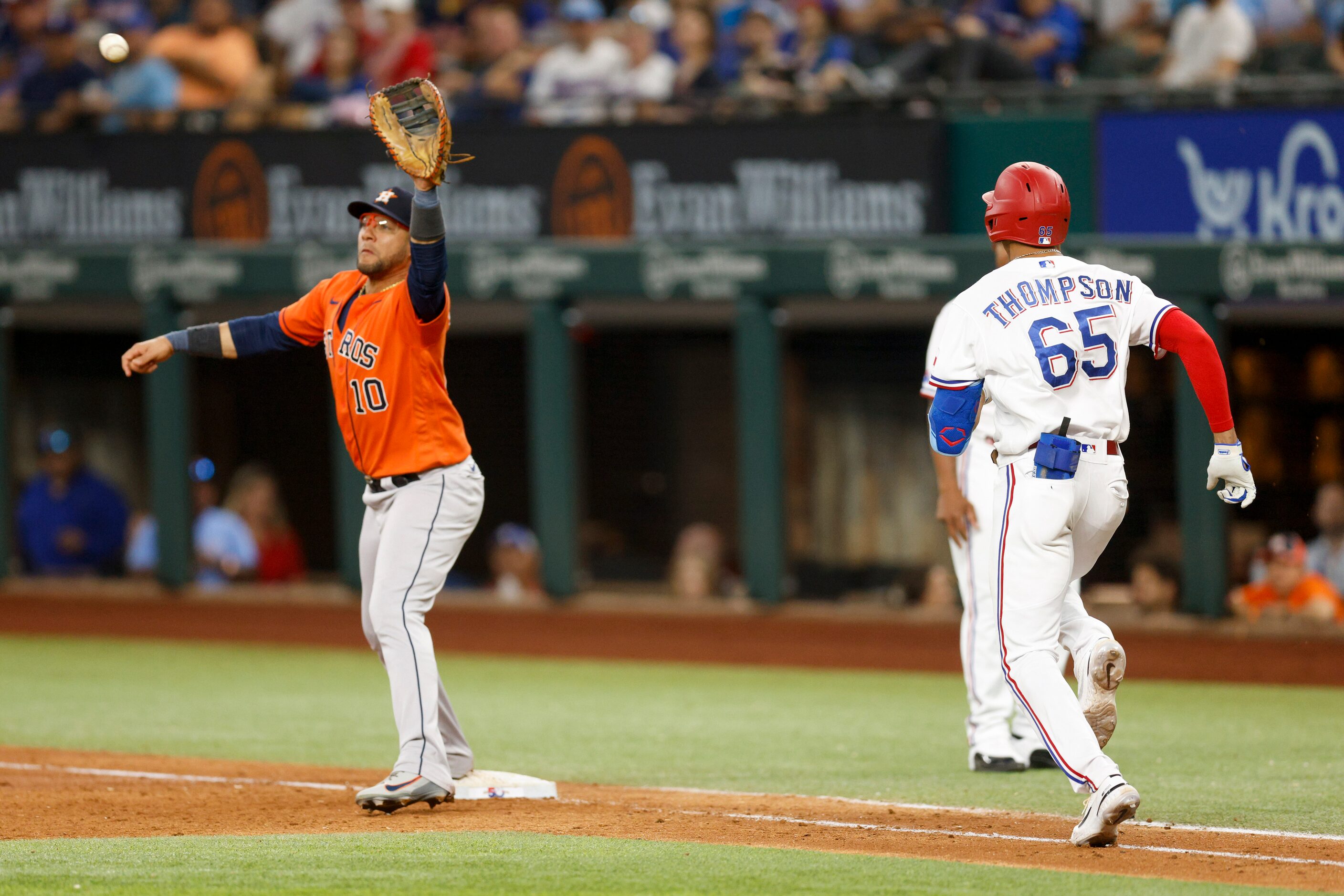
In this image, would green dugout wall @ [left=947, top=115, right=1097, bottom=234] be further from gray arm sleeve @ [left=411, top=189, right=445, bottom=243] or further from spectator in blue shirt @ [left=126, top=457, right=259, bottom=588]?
gray arm sleeve @ [left=411, top=189, right=445, bottom=243]

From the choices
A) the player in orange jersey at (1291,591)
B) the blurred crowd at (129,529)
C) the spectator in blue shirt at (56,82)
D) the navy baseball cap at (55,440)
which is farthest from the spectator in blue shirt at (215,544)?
the player in orange jersey at (1291,591)

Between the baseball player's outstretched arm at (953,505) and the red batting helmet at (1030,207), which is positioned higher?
the red batting helmet at (1030,207)

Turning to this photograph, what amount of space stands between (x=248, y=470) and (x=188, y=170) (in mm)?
2355

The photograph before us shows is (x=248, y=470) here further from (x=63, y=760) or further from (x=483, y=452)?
(x=63, y=760)

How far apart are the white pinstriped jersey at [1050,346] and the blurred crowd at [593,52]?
6660mm

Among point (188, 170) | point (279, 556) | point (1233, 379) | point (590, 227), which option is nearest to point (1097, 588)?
point (1233, 379)

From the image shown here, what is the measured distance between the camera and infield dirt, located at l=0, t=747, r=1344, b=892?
4.77m

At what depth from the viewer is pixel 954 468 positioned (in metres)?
6.42

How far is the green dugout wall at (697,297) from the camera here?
10.5m

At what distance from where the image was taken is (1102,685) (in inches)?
197

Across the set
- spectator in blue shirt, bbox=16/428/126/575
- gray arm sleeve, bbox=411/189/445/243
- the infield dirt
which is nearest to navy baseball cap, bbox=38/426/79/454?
spectator in blue shirt, bbox=16/428/126/575

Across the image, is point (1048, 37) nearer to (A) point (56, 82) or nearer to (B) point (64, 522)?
(A) point (56, 82)

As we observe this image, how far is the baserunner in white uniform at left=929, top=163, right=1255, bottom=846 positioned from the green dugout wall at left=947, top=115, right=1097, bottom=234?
6.47 m

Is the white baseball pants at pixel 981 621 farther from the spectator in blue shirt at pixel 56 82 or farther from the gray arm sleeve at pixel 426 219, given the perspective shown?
the spectator in blue shirt at pixel 56 82
